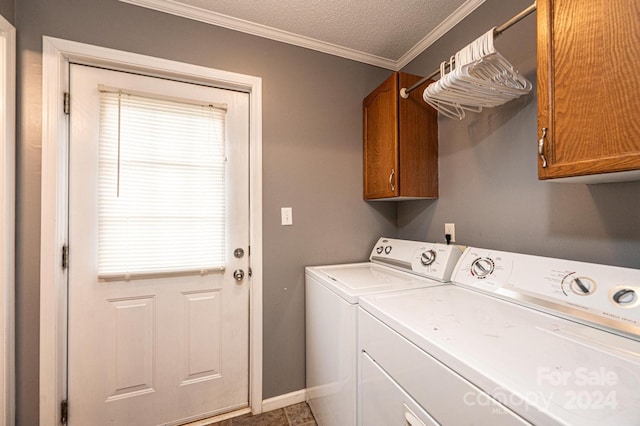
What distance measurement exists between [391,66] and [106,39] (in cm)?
189

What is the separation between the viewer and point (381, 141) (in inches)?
68.1

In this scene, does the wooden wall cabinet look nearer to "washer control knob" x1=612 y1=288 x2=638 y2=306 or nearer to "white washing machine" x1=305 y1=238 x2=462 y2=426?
"white washing machine" x1=305 y1=238 x2=462 y2=426

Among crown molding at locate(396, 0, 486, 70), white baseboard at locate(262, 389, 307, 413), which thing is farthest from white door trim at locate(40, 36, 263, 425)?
crown molding at locate(396, 0, 486, 70)

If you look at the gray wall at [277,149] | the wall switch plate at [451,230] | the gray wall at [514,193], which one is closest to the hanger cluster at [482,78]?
the gray wall at [514,193]

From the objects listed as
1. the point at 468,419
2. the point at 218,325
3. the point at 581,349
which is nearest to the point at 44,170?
the point at 218,325

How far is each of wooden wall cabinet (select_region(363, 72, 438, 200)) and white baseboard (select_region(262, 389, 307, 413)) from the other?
1471 mm

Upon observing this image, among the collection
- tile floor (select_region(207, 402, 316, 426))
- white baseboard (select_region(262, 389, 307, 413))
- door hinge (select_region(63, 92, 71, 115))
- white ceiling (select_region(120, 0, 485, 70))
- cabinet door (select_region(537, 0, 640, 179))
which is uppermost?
white ceiling (select_region(120, 0, 485, 70))

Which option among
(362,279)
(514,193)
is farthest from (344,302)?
(514,193)

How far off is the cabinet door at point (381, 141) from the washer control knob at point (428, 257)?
0.40 metres

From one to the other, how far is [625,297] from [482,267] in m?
0.46

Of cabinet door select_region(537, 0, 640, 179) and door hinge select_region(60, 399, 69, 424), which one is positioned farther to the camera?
door hinge select_region(60, 399, 69, 424)

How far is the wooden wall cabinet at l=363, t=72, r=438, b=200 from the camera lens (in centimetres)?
158

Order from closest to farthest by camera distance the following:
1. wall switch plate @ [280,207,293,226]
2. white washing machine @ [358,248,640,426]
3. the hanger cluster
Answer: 1. white washing machine @ [358,248,640,426]
2. the hanger cluster
3. wall switch plate @ [280,207,293,226]

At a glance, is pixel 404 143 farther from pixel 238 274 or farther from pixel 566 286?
pixel 238 274
